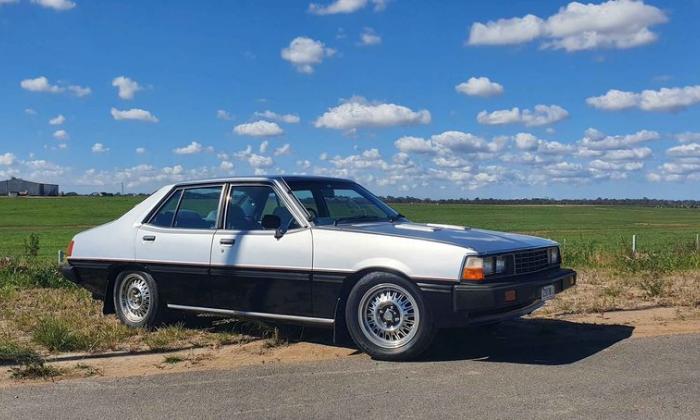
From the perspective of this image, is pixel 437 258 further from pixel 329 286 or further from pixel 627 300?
pixel 627 300

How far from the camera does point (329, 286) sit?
626 cm

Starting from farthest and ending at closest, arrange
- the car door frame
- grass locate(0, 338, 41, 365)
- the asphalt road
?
the car door frame, grass locate(0, 338, 41, 365), the asphalt road

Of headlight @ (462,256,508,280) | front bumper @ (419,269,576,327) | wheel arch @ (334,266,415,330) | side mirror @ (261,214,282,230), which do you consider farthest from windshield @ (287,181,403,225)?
headlight @ (462,256,508,280)

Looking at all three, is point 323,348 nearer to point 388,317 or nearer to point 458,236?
point 388,317

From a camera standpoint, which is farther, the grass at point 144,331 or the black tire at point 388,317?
the grass at point 144,331

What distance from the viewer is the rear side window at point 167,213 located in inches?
295

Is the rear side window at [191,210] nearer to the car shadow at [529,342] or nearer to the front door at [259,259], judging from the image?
the front door at [259,259]

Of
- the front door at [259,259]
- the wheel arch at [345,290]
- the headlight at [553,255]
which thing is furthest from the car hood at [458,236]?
the front door at [259,259]

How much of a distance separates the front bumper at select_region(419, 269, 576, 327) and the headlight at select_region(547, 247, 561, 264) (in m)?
0.60

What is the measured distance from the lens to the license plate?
6220mm

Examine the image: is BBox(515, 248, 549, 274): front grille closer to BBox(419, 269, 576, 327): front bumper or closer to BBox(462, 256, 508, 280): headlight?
BBox(419, 269, 576, 327): front bumper

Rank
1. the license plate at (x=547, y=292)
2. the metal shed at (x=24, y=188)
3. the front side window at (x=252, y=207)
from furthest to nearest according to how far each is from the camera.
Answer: the metal shed at (x=24, y=188), the front side window at (x=252, y=207), the license plate at (x=547, y=292)

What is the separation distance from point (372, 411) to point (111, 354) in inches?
117

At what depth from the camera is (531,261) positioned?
20.8 feet
